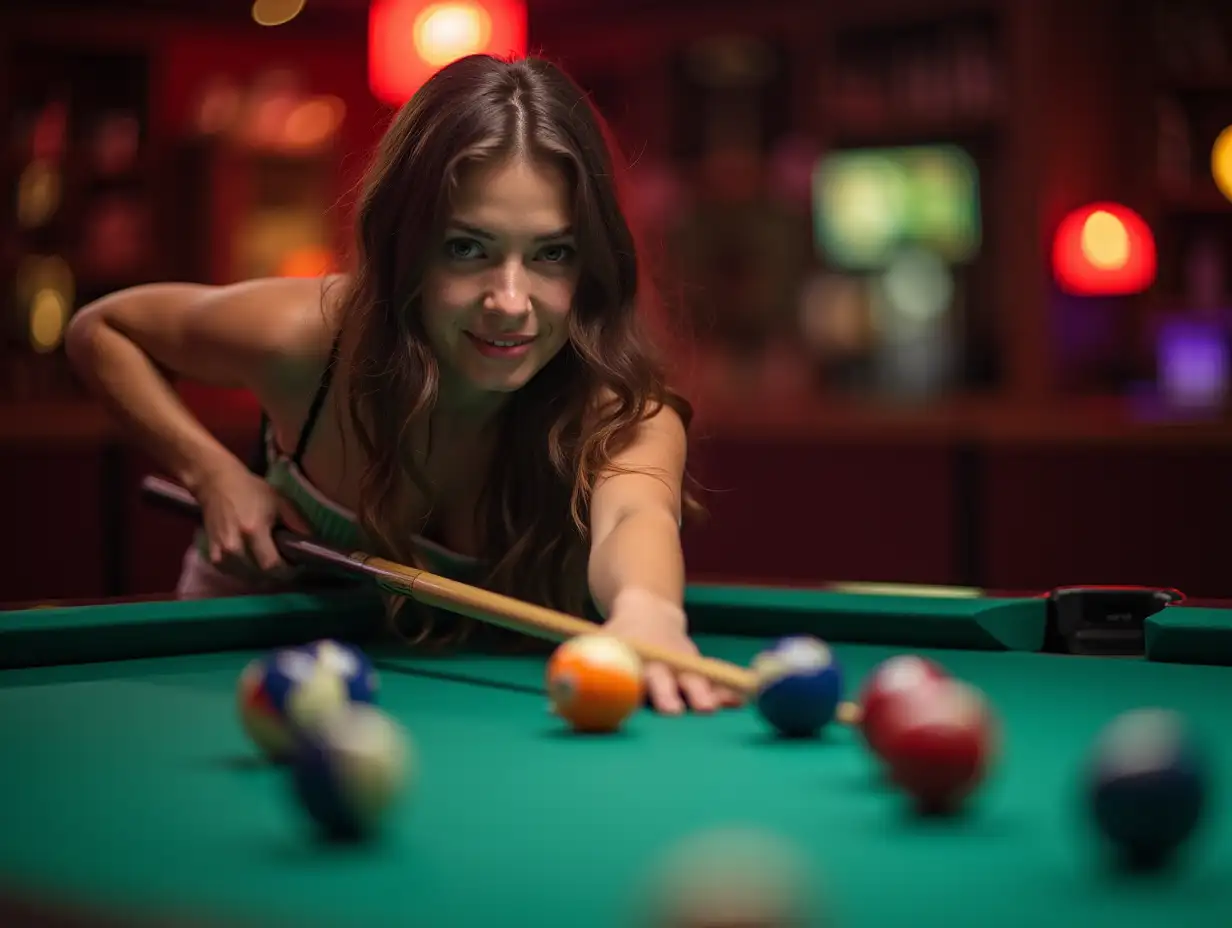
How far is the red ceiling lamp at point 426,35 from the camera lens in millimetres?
4566

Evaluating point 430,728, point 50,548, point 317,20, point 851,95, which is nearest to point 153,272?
point 317,20

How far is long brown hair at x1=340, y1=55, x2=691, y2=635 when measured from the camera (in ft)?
7.01

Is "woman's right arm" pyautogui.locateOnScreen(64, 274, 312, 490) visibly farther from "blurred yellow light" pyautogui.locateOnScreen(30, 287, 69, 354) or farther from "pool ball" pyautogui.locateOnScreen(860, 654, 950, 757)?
"blurred yellow light" pyautogui.locateOnScreen(30, 287, 69, 354)

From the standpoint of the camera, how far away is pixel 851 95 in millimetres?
6695

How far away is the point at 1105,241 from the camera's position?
5652mm

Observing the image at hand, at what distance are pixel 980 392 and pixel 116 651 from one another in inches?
196

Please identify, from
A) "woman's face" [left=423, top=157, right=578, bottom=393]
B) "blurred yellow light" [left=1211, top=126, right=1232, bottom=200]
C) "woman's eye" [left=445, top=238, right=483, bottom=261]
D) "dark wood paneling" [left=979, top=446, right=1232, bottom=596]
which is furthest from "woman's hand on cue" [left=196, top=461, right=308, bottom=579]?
"blurred yellow light" [left=1211, top=126, right=1232, bottom=200]

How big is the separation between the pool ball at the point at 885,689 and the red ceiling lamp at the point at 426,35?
3.45 metres

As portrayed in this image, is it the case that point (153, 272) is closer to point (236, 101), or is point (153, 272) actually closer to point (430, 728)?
point (236, 101)

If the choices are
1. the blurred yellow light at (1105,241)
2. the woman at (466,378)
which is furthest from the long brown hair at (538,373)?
the blurred yellow light at (1105,241)

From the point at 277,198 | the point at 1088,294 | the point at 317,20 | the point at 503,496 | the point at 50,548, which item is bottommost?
the point at 50,548

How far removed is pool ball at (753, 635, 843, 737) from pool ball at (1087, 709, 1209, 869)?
427 mm

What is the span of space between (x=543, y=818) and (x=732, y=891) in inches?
15.5

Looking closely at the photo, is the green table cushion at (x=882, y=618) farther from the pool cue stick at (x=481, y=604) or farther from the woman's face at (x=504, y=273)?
the woman's face at (x=504, y=273)
